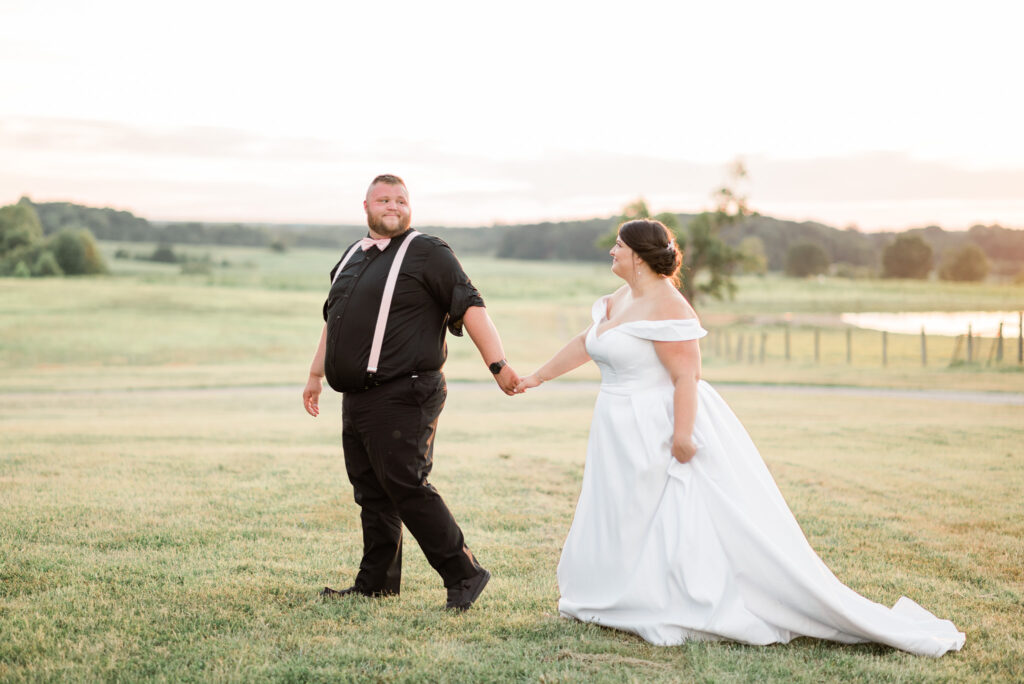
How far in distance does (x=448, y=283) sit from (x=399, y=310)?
0.32 m

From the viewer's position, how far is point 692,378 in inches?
191

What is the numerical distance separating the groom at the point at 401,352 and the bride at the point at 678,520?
0.72 m

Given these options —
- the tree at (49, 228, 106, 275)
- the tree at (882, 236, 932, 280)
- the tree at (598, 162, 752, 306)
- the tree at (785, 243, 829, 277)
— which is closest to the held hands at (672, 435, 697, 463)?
the tree at (598, 162, 752, 306)

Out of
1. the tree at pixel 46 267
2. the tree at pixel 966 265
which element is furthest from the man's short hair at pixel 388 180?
the tree at pixel 966 265

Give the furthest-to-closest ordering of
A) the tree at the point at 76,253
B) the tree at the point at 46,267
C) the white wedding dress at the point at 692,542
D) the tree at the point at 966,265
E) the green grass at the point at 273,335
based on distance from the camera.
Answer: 1. the tree at the point at 966,265
2. the tree at the point at 76,253
3. the tree at the point at 46,267
4. the green grass at the point at 273,335
5. the white wedding dress at the point at 692,542

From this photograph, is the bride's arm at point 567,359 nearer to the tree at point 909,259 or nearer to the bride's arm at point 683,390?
the bride's arm at point 683,390

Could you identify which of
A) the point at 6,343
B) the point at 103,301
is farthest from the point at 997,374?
the point at 103,301

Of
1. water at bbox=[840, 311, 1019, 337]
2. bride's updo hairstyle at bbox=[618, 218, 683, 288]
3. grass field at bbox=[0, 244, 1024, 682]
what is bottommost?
water at bbox=[840, 311, 1019, 337]

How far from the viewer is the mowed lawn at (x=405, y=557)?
4.54 meters

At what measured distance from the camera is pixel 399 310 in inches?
204

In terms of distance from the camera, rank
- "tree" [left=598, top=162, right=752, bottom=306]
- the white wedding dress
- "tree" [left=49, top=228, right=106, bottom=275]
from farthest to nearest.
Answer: "tree" [left=49, top=228, right=106, bottom=275] → "tree" [left=598, top=162, right=752, bottom=306] → the white wedding dress

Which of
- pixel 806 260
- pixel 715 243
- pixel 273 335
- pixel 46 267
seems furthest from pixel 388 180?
pixel 806 260

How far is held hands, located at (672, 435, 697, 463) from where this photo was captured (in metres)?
4.80

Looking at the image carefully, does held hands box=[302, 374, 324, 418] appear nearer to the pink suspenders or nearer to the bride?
the pink suspenders
